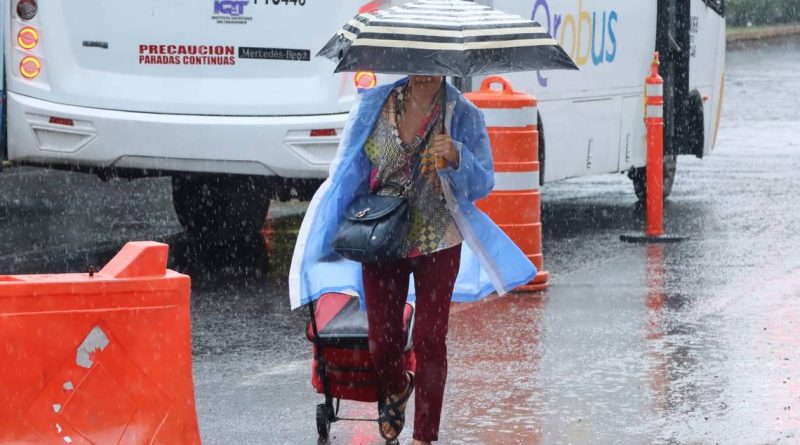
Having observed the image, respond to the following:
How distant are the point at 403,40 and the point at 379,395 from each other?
4.46 ft

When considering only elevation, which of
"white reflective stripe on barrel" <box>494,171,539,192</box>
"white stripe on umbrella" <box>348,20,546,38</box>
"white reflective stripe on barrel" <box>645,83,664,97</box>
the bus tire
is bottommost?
the bus tire

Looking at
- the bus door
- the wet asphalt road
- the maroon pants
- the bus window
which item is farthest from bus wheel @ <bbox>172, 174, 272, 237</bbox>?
the maroon pants

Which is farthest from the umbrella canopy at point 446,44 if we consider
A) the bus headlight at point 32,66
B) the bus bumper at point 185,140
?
the bus headlight at point 32,66

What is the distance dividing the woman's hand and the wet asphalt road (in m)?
1.17

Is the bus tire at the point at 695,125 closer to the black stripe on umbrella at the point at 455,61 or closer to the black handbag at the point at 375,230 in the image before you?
the black stripe on umbrella at the point at 455,61

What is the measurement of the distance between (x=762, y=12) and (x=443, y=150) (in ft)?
147

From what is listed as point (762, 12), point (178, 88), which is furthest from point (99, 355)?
point (762, 12)

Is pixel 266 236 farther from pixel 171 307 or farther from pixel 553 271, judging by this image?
pixel 171 307

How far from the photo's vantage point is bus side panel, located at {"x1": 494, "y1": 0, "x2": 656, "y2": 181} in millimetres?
12078

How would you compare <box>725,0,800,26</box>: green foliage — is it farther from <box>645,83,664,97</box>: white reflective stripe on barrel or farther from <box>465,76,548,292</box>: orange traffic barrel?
<box>465,76,548,292</box>: orange traffic barrel

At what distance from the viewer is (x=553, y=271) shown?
1079cm

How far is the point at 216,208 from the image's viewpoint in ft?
40.3

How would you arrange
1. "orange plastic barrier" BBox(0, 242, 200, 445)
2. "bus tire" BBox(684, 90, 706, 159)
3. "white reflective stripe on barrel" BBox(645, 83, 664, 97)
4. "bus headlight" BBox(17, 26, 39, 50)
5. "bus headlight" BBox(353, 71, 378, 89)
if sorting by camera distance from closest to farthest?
"orange plastic barrier" BBox(0, 242, 200, 445)
"bus headlight" BBox(353, 71, 378, 89)
"bus headlight" BBox(17, 26, 39, 50)
"white reflective stripe on barrel" BBox(645, 83, 664, 97)
"bus tire" BBox(684, 90, 706, 159)

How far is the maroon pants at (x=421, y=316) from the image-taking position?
239 inches
